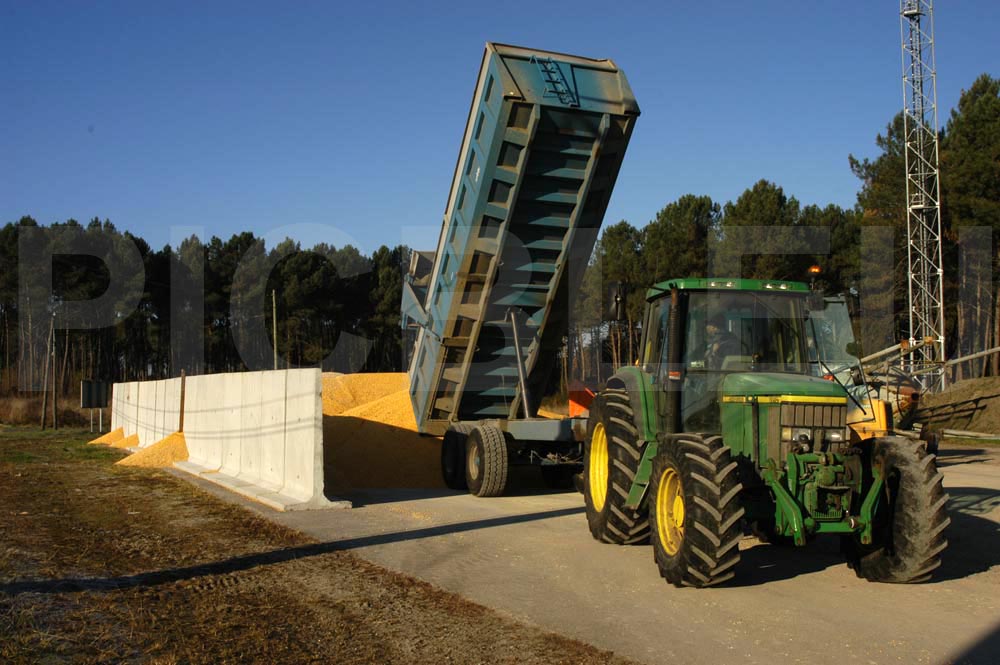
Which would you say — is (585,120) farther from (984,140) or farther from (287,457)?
(984,140)

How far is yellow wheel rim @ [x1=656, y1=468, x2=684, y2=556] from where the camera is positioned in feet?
21.4

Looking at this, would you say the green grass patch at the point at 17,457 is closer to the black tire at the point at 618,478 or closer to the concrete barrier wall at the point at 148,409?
the concrete barrier wall at the point at 148,409

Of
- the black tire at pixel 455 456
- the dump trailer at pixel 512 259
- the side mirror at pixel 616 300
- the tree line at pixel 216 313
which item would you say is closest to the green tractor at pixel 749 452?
the side mirror at pixel 616 300

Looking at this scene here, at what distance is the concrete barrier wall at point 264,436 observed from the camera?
10766 mm

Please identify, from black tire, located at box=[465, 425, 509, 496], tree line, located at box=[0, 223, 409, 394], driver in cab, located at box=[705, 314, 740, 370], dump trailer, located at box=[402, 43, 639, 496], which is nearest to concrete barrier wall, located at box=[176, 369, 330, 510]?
dump trailer, located at box=[402, 43, 639, 496]

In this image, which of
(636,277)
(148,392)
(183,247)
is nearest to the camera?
(148,392)

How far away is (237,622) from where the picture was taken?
548cm

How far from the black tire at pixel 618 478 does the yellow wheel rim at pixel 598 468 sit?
2 centimetres

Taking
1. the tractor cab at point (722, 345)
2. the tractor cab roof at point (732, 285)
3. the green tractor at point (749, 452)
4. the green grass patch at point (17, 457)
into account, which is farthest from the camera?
the green grass patch at point (17, 457)

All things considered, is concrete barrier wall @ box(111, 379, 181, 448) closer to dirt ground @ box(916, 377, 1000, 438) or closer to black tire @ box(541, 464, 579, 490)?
black tire @ box(541, 464, 579, 490)

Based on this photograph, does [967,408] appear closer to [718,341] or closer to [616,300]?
[718,341]

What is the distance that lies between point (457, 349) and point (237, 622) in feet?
21.5

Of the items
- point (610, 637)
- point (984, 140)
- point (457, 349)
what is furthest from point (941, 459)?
point (984, 140)

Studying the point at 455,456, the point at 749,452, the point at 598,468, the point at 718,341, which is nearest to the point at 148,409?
the point at 455,456
